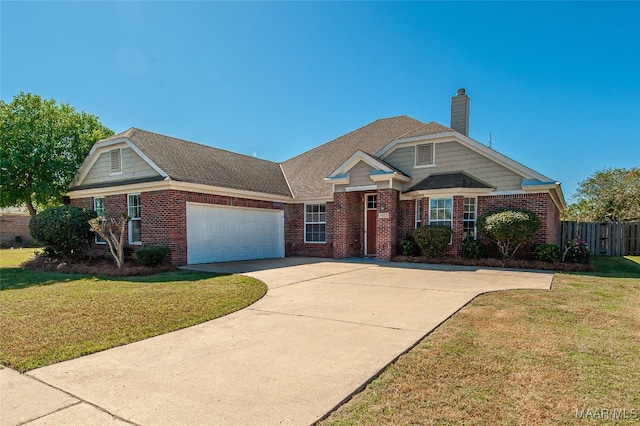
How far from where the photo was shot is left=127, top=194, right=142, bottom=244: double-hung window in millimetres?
13344

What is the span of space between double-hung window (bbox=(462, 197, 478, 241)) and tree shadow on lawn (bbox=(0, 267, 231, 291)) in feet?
30.1

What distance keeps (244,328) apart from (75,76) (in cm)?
1265

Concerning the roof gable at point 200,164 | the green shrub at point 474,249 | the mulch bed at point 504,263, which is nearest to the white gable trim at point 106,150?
the roof gable at point 200,164

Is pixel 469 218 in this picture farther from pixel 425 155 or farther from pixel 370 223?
pixel 370 223

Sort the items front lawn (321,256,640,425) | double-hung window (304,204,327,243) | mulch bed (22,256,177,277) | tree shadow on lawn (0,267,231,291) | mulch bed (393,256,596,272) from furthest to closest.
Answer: double-hung window (304,204,327,243) → mulch bed (393,256,596,272) → mulch bed (22,256,177,277) → tree shadow on lawn (0,267,231,291) → front lawn (321,256,640,425)

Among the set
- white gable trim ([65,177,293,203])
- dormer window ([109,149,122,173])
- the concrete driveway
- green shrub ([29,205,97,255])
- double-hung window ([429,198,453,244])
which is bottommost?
the concrete driveway

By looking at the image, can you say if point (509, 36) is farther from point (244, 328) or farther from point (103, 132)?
point (103, 132)

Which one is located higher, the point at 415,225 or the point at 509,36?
the point at 509,36

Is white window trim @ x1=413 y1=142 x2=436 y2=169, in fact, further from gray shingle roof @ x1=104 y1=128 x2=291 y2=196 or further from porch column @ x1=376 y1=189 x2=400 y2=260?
gray shingle roof @ x1=104 y1=128 x2=291 y2=196

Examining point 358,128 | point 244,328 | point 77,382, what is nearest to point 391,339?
point 244,328

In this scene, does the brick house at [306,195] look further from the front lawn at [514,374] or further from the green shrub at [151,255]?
the front lawn at [514,374]

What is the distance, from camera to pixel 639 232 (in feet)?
59.7

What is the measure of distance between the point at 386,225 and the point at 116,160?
438 inches

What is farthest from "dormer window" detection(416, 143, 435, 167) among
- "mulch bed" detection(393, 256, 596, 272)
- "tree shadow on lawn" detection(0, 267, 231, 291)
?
"tree shadow on lawn" detection(0, 267, 231, 291)
